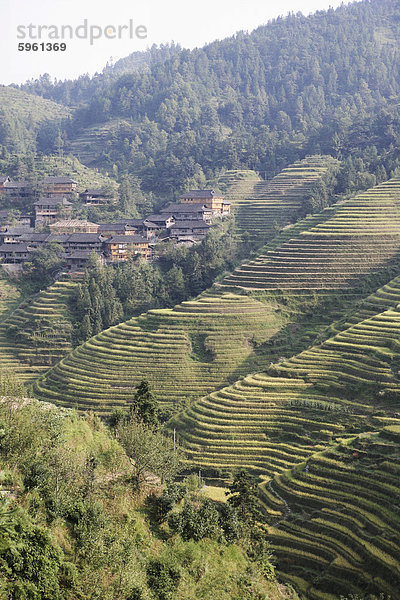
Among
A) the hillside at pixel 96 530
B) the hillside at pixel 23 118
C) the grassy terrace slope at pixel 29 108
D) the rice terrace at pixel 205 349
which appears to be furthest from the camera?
the grassy terrace slope at pixel 29 108

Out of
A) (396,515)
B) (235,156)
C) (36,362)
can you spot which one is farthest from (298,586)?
(235,156)

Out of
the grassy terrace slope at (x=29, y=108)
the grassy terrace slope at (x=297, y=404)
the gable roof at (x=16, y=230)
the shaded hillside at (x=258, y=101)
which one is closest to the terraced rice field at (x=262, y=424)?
the grassy terrace slope at (x=297, y=404)

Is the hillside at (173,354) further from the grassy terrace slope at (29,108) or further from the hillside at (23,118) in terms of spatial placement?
the grassy terrace slope at (29,108)

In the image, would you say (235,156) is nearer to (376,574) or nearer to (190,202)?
(190,202)

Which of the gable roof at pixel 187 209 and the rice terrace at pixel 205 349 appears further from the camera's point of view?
the gable roof at pixel 187 209

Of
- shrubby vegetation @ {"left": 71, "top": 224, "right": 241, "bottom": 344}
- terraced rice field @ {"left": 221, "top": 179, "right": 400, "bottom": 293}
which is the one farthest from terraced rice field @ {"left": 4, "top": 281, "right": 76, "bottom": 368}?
terraced rice field @ {"left": 221, "top": 179, "right": 400, "bottom": 293}
